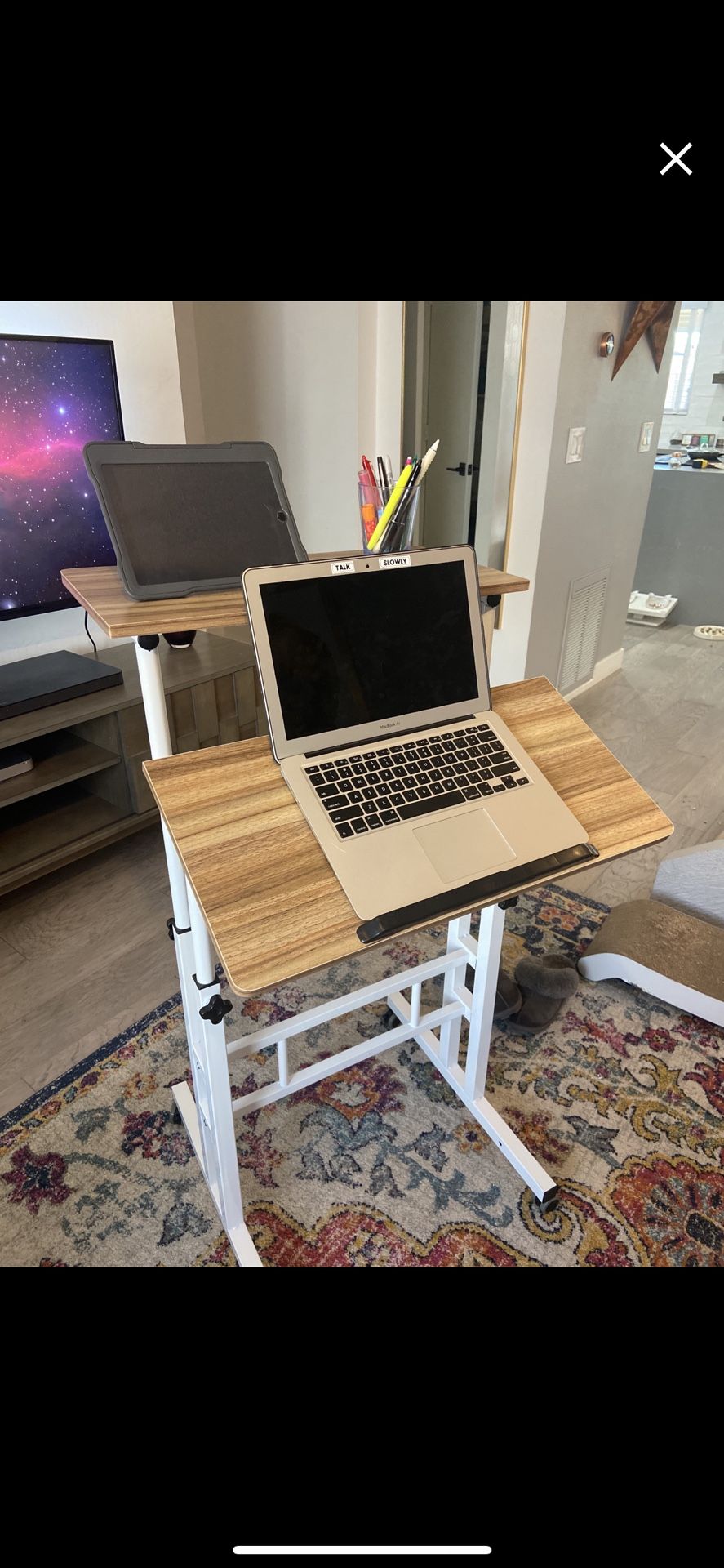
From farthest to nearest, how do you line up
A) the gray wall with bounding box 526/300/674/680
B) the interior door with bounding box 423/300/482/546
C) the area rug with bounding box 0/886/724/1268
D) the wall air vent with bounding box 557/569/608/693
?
1. the interior door with bounding box 423/300/482/546
2. the wall air vent with bounding box 557/569/608/693
3. the gray wall with bounding box 526/300/674/680
4. the area rug with bounding box 0/886/724/1268

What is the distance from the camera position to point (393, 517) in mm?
1145

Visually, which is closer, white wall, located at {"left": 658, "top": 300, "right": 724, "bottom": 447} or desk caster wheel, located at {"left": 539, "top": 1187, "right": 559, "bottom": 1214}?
desk caster wheel, located at {"left": 539, "top": 1187, "right": 559, "bottom": 1214}

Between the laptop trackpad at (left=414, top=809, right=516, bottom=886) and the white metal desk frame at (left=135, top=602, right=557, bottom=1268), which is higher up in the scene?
the laptop trackpad at (left=414, top=809, right=516, bottom=886)

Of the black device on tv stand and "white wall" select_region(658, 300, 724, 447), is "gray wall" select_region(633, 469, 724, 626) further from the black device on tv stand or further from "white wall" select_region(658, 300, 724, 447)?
the black device on tv stand

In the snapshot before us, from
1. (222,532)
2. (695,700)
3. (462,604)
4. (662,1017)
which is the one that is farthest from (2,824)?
(695,700)

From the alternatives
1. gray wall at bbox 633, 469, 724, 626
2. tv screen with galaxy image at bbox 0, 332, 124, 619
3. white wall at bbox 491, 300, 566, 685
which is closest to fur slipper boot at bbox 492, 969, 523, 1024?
white wall at bbox 491, 300, 566, 685

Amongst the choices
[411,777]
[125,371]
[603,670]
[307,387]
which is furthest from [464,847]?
[603,670]

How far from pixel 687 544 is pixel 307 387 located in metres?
2.27

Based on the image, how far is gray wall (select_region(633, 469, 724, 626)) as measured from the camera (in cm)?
424

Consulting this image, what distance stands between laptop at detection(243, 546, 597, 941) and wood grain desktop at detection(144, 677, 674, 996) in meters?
0.03

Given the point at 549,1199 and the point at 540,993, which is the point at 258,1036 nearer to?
the point at 549,1199

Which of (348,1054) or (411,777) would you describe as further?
(348,1054)
